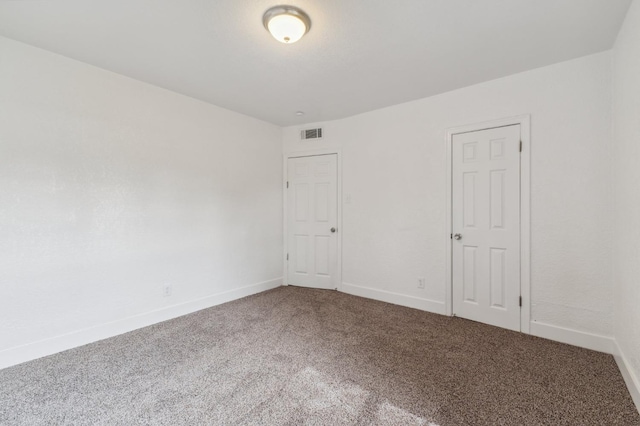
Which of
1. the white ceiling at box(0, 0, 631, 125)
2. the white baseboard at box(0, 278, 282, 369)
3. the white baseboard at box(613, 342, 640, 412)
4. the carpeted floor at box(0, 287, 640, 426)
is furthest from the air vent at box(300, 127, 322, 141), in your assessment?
the white baseboard at box(613, 342, 640, 412)

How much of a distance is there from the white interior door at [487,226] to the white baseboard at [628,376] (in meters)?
0.66

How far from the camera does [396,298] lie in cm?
344

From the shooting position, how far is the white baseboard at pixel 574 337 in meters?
2.25

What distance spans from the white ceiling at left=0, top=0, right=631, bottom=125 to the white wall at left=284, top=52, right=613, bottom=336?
9.4 inches

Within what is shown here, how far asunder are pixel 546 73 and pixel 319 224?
2969 mm

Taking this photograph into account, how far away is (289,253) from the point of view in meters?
4.31

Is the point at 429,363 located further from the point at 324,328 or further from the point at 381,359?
the point at 324,328

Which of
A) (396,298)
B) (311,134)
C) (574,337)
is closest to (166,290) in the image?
(396,298)

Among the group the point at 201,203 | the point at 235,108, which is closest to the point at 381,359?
the point at 201,203

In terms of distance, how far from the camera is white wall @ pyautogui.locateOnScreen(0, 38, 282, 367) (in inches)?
84.7

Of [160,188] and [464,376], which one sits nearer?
[464,376]

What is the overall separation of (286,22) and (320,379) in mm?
2401

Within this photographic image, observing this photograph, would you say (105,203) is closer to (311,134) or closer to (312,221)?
(312,221)

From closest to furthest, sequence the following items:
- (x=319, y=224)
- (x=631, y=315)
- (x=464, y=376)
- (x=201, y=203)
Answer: (x=631, y=315), (x=464, y=376), (x=201, y=203), (x=319, y=224)
